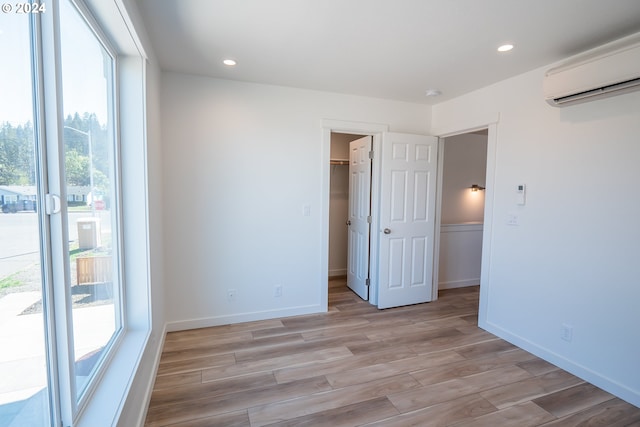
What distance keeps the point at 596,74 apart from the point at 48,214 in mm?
3167

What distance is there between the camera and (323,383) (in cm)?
219

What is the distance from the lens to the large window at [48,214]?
88cm

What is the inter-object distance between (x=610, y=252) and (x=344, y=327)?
2267 mm

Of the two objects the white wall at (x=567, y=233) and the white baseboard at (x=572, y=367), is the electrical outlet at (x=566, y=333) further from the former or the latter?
the white baseboard at (x=572, y=367)

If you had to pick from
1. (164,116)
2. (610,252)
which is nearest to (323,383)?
(610,252)

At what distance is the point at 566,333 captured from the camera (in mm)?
2420

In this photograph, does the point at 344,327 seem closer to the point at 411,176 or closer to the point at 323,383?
the point at 323,383

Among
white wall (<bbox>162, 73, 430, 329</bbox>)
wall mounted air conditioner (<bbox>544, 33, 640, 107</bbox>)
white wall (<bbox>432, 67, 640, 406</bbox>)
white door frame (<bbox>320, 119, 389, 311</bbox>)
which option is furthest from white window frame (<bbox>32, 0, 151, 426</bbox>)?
white wall (<bbox>432, 67, 640, 406</bbox>)

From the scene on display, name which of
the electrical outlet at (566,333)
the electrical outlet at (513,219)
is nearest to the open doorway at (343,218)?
the electrical outlet at (513,219)

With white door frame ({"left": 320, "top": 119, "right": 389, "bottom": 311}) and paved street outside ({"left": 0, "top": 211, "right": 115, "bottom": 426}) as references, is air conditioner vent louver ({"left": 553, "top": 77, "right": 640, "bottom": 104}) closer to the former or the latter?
white door frame ({"left": 320, "top": 119, "right": 389, "bottom": 311})

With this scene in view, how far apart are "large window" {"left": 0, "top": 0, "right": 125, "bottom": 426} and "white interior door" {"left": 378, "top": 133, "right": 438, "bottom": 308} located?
9.10ft

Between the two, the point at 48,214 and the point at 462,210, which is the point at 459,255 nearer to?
the point at 462,210

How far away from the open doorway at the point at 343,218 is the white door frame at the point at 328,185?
1.04ft

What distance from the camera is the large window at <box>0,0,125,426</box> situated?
0.88m
